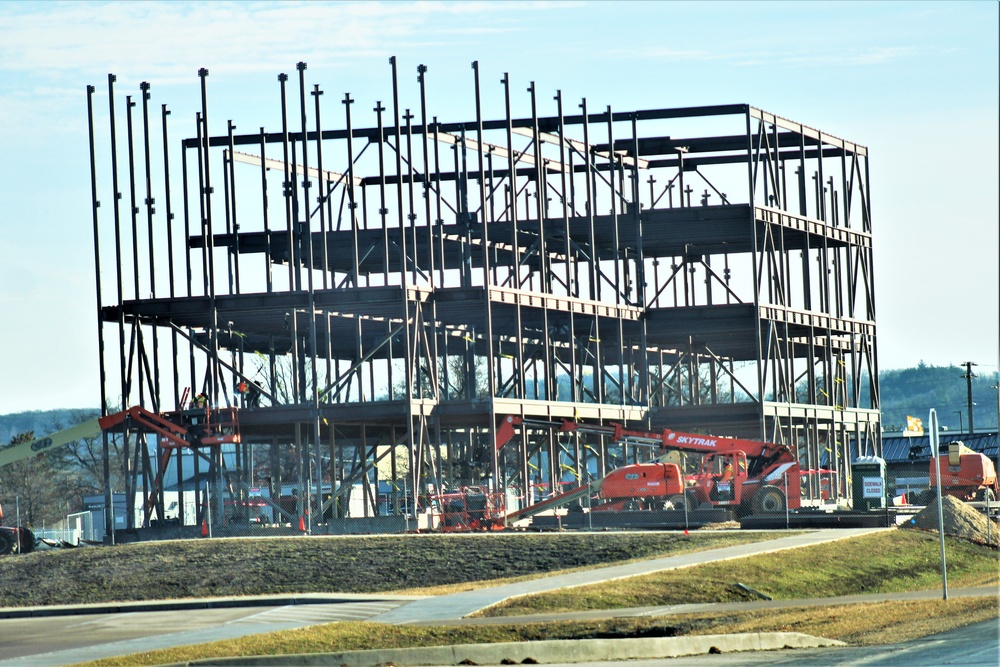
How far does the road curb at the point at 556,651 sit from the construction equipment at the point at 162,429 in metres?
33.1

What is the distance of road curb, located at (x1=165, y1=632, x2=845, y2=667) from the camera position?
68.8ft

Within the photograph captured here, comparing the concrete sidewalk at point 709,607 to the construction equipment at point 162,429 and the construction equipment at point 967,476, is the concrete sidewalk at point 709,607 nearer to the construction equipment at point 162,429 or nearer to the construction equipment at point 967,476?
the construction equipment at point 162,429

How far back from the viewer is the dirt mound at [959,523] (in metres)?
41.5

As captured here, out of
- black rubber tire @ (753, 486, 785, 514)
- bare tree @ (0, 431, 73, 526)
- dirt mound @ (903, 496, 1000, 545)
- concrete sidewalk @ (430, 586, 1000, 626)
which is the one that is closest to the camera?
concrete sidewalk @ (430, 586, 1000, 626)

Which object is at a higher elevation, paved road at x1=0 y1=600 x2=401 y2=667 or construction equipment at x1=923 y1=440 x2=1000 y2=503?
construction equipment at x1=923 y1=440 x2=1000 y2=503

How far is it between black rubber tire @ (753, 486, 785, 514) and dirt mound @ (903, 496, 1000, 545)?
21.8 feet

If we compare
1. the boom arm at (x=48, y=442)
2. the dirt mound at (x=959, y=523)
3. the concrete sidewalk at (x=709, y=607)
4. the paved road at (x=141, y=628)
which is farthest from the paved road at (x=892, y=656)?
the boom arm at (x=48, y=442)

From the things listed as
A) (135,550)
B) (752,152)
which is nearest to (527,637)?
(135,550)

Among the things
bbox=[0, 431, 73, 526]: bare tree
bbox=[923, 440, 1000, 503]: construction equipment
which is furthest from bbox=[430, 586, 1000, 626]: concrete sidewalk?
bbox=[0, 431, 73, 526]: bare tree

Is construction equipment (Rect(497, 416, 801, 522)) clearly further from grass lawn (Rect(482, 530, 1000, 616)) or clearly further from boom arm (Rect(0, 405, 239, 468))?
boom arm (Rect(0, 405, 239, 468))

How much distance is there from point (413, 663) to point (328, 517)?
130 ft

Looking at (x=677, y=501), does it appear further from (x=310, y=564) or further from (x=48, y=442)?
(x=48, y=442)

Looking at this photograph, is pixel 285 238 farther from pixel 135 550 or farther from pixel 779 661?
pixel 779 661

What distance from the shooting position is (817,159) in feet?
237
